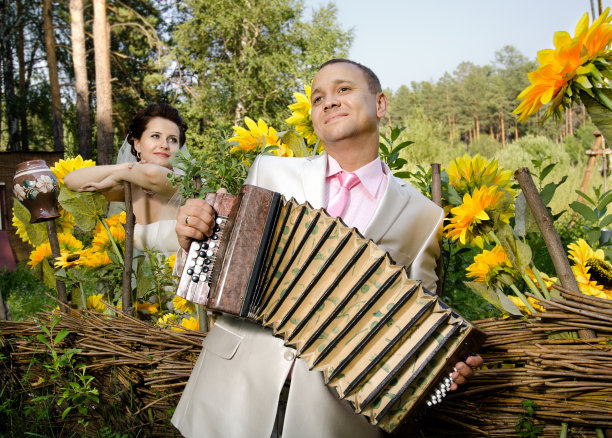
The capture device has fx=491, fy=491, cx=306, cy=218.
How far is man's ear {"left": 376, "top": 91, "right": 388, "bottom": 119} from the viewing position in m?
2.06

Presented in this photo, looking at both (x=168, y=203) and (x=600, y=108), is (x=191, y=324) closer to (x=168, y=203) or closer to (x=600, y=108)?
(x=168, y=203)

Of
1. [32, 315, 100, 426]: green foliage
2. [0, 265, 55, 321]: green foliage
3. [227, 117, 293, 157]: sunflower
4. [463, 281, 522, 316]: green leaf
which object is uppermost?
[227, 117, 293, 157]: sunflower

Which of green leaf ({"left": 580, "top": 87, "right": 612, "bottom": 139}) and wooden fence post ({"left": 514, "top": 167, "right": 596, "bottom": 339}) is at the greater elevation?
green leaf ({"left": 580, "top": 87, "right": 612, "bottom": 139})

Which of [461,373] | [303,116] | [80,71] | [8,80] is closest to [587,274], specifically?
[461,373]

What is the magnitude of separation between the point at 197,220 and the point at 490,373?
3.74 feet

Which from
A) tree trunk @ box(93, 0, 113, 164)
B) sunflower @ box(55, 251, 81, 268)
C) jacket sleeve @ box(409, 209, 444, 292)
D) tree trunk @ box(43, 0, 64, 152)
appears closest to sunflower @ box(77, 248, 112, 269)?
sunflower @ box(55, 251, 81, 268)

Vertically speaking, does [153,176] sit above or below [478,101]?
below

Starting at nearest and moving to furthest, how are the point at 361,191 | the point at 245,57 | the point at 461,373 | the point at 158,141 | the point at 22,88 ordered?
the point at 461,373, the point at 361,191, the point at 158,141, the point at 245,57, the point at 22,88

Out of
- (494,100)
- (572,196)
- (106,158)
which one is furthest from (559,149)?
(494,100)

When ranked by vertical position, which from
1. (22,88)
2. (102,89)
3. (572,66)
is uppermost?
(22,88)

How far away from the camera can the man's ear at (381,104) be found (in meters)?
2.06

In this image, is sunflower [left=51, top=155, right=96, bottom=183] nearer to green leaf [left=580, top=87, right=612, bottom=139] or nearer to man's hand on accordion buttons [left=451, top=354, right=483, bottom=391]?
man's hand on accordion buttons [left=451, top=354, right=483, bottom=391]

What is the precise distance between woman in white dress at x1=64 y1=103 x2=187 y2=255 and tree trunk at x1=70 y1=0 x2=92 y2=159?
1141 centimetres

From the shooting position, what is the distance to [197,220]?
1547mm
